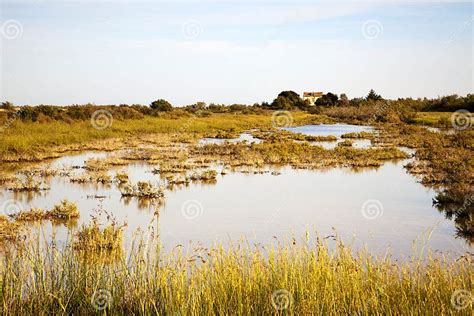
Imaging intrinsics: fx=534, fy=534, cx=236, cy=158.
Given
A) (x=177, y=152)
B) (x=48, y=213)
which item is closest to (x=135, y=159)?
(x=177, y=152)

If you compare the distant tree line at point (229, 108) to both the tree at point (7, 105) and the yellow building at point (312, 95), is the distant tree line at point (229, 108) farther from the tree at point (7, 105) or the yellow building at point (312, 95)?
the yellow building at point (312, 95)

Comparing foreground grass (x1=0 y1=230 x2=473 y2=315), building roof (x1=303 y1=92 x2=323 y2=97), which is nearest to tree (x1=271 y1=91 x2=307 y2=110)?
building roof (x1=303 y1=92 x2=323 y2=97)

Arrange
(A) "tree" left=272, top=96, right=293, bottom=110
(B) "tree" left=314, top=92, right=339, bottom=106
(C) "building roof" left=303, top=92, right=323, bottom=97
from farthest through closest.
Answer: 1. (C) "building roof" left=303, top=92, right=323, bottom=97
2. (B) "tree" left=314, top=92, right=339, bottom=106
3. (A) "tree" left=272, top=96, right=293, bottom=110

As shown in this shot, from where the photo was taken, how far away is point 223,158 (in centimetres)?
2541

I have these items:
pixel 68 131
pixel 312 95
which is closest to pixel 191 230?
pixel 68 131

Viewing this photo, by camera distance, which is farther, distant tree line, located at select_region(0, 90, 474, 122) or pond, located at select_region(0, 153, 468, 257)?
distant tree line, located at select_region(0, 90, 474, 122)

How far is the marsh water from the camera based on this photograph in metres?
11.0

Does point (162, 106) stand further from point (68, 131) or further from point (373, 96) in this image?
point (373, 96)

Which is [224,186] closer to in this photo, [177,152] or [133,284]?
[177,152]

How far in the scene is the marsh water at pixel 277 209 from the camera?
1101 centimetres

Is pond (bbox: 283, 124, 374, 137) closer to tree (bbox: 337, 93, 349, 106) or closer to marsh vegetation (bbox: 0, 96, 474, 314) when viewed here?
marsh vegetation (bbox: 0, 96, 474, 314)

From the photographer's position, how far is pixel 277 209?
14.1 metres

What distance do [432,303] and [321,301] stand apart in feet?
3.56

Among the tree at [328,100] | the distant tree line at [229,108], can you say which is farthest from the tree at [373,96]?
the tree at [328,100]
